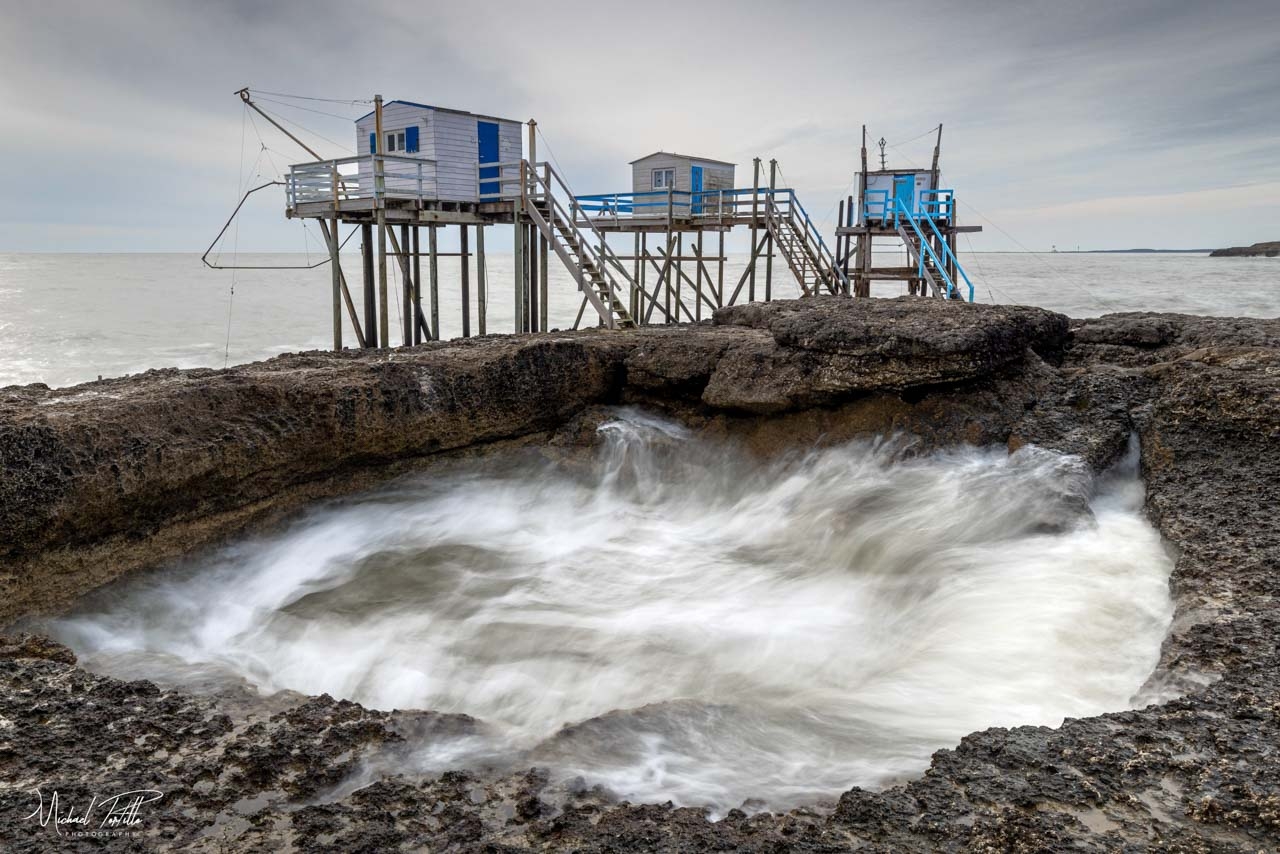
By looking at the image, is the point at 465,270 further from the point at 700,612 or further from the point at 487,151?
the point at 700,612

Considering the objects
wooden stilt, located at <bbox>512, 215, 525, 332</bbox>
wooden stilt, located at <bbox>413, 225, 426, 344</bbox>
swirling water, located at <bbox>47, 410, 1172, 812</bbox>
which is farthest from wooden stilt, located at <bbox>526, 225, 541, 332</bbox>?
swirling water, located at <bbox>47, 410, 1172, 812</bbox>

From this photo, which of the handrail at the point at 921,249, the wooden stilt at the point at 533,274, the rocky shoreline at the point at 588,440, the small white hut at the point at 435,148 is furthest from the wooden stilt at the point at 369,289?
the handrail at the point at 921,249

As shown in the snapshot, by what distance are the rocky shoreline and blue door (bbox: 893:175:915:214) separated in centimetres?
875

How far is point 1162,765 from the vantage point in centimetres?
361

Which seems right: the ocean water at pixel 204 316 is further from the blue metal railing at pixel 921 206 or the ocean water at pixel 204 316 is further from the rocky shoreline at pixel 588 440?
the rocky shoreline at pixel 588 440

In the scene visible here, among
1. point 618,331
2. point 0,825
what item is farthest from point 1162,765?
point 618,331

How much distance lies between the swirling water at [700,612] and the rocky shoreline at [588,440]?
0.37 meters

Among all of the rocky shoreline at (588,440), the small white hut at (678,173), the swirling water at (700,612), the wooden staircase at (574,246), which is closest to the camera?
the rocky shoreline at (588,440)

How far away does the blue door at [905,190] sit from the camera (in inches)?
769

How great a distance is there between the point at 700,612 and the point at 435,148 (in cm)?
1257

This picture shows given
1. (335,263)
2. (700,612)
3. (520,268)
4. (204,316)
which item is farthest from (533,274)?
(204,316)

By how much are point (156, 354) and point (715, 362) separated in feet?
80.2

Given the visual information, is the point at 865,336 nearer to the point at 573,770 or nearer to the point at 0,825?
the point at 573,770

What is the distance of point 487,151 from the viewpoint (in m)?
17.9
